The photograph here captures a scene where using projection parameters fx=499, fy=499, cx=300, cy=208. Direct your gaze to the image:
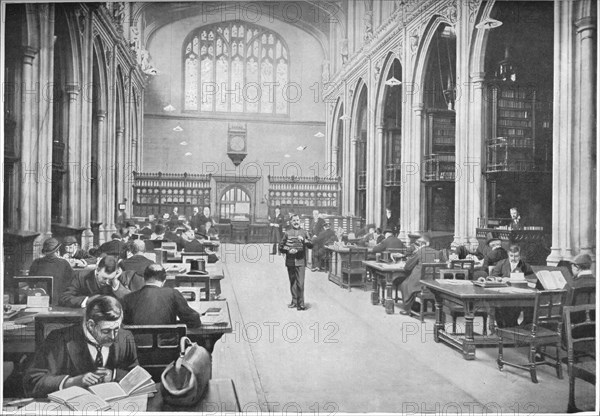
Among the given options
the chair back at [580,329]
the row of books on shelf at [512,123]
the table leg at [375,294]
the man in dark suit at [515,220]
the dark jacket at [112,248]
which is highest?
the row of books on shelf at [512,123]

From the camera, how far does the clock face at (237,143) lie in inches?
216

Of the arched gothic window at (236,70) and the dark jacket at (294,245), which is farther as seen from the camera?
the dark jacket at (294,245)

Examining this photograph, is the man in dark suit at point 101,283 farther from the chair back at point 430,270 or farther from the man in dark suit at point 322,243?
the chair back at point 430,270

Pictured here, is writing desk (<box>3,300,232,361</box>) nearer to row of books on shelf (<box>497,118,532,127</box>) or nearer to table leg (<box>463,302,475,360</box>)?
table leg (<box>463,302,475,360</box>)

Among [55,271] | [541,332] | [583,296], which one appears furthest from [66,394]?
[583,296]

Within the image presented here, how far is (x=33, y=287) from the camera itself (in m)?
4.78

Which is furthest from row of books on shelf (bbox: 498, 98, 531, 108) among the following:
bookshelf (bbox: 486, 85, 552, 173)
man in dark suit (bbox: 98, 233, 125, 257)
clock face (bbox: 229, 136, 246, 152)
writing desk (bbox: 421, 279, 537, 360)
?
man in dark suit (bbox: 98, 233, 125, 257)

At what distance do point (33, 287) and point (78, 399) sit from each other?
1.15 m

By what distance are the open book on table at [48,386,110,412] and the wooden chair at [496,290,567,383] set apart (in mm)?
3836

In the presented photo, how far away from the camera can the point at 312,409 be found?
468cm

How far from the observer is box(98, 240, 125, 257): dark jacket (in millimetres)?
5848

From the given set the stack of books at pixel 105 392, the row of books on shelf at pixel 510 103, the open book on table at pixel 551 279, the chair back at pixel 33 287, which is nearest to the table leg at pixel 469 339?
the open book on table at pixel 551 279

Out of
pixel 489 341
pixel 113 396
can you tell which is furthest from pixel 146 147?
pixel 489 341

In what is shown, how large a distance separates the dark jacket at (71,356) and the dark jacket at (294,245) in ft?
7.81
